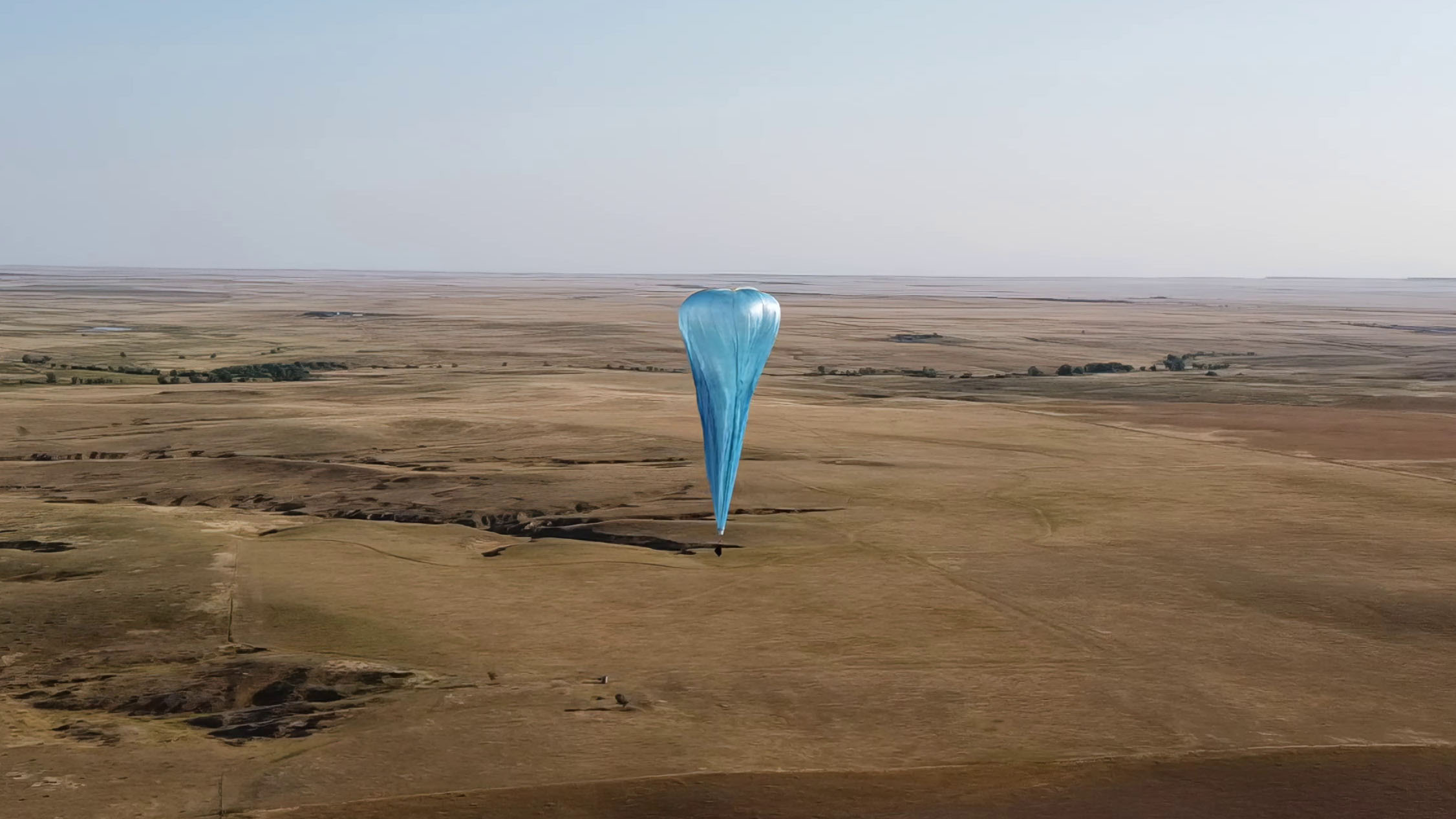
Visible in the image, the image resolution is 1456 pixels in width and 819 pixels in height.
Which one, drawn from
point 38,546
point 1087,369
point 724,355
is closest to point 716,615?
point 724,355

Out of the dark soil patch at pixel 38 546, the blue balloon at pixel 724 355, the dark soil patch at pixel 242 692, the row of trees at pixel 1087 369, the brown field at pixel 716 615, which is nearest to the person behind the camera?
the brown field at pixel 716 615

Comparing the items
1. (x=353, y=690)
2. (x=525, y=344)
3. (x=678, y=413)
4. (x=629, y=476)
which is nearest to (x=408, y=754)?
(x=353, y=690)

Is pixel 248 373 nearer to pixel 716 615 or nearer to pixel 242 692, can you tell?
pixel 716 615

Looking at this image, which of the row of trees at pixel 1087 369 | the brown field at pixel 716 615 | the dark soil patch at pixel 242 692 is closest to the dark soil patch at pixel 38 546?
the brown field at pixel 716 615

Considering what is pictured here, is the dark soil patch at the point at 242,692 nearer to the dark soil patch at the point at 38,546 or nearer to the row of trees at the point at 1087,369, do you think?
the dark soil patch at the point at 38,546

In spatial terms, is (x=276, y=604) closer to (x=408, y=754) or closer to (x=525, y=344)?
(x=408, y=754)
